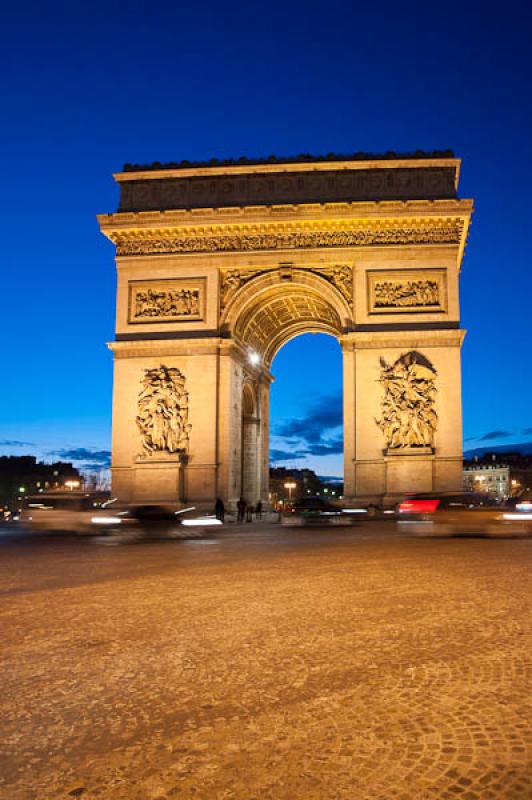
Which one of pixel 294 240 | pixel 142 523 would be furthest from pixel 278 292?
pixel 142 523

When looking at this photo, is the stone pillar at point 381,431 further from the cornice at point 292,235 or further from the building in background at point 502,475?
the building in background at point 502,475

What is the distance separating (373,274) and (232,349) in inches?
245

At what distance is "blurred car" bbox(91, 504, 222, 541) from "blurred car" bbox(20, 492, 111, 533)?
0.38 meters

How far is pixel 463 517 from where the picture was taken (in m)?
A: 16.4

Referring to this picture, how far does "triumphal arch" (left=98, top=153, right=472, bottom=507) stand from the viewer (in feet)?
91.3

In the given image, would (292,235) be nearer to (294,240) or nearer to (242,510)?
(294,240)

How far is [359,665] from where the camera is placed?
471 cm

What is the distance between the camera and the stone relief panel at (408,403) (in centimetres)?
2753

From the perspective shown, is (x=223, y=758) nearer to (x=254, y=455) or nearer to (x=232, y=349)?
(x=232, y=349)

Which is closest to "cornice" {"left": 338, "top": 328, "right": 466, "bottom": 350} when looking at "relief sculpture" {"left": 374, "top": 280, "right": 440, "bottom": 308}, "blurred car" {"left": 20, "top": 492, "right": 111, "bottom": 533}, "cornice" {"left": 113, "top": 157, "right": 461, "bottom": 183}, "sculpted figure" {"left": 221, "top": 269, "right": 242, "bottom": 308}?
"relief sculpture" {"left": 374, "top": 280, "right": 440, "bottom": 308}

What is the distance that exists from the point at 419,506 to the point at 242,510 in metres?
13.1

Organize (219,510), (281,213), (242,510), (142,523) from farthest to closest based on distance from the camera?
(242,510) → (281,213) → (219,510) → (142,523)

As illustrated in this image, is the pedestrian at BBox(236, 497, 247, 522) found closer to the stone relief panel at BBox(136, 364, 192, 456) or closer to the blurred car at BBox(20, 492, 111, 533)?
the stone relief panel at BBox(136, 364, 192, 456)

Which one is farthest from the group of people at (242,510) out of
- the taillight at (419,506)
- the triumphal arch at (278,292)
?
the taillight at (419,506)
